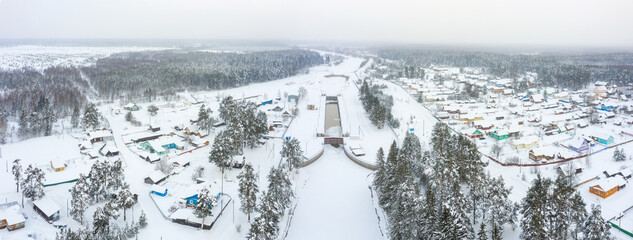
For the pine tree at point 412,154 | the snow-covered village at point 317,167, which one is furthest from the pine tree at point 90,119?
the pine tree at point 412,154

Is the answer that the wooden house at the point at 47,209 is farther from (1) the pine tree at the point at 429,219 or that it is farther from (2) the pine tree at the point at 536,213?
(2) the pine tree at the point at 536,213

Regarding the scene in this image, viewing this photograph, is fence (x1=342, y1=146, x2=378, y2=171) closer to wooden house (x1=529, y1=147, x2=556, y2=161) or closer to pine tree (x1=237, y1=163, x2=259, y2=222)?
pine tree (x1=237, y1=163, x2=259, y2=222)

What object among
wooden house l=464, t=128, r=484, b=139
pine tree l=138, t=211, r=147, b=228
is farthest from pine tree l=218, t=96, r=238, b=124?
wooden house l=464, t=128, r=484, b=139

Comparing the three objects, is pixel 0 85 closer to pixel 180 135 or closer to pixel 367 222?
pixel 180 135

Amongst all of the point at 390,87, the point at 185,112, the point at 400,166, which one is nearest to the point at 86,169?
the point at 185,112

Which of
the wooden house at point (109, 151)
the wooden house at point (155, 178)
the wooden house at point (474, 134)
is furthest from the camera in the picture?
the wooden house at point (474, 134)

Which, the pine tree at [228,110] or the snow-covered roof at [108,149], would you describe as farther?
the pine tree at [228,110]
